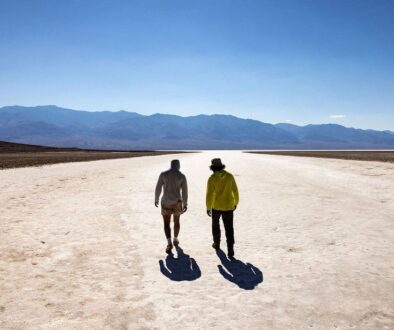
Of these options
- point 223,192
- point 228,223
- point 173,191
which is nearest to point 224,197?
point 223,192

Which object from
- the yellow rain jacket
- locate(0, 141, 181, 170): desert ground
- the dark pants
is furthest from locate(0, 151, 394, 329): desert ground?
locate(0, 141, 181, 170): desert ground

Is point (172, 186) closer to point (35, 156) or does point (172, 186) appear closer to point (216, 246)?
point (216, 246)

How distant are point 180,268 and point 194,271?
305mm

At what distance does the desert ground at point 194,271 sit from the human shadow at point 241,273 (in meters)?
0.03

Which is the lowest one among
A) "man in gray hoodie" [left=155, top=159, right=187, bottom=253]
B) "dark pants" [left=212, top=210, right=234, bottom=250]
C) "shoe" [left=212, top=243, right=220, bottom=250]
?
"shoe" [left=212, top=243, right=220, bottom=250]

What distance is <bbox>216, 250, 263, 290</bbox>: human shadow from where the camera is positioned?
21.3 feet

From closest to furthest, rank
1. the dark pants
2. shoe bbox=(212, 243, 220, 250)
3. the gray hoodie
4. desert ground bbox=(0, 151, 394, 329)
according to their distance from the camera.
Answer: desert ground bbox=(0, 151, 394, 329), the dark pants, the gray hoodie, shoe bbox=(212, 243, 220, 250)

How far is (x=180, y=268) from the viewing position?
7.34 metres

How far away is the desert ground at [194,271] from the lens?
5.27 m

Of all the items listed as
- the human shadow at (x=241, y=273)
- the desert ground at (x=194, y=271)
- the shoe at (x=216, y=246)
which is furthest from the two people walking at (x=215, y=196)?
the desert ground at (x=194, y=271)

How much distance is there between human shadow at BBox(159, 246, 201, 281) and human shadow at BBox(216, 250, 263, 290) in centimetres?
48

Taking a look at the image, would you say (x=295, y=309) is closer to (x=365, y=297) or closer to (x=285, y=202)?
(x=365, y=297)

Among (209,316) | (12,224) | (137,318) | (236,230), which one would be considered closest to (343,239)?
(236,230)

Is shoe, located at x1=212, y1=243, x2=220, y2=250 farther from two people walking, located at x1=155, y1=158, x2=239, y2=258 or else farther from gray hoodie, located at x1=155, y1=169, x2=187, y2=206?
gray hoodie, located at x1=155, y1=169, x2=187, y2=206
